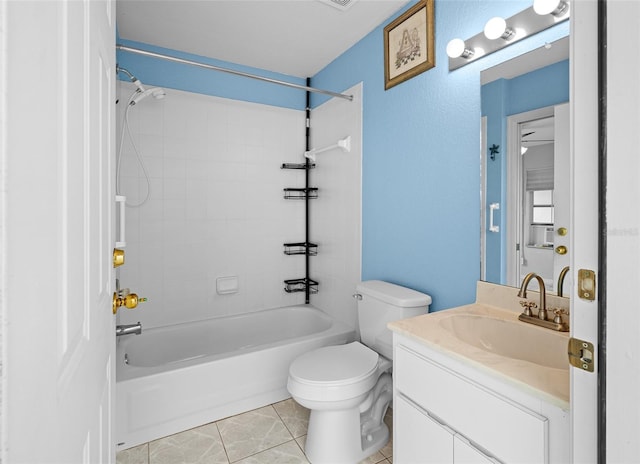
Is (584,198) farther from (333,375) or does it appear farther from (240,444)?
(240,444)

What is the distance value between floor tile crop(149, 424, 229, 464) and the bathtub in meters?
0.05

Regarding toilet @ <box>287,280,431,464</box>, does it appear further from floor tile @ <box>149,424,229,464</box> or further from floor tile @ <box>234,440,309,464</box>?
floor tile @ <box>149,424,229,464</box>

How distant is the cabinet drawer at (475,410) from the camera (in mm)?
881

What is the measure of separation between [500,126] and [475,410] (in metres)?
1.18

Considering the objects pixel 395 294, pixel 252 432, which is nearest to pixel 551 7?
pixel 395 294

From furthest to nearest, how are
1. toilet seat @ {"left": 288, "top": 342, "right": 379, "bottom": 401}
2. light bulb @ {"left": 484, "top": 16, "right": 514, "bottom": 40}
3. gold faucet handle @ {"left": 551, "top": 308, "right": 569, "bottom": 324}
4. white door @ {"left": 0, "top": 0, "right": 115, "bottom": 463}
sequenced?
1. toilet seat @ {"left": 288, "top": 342, "right": 379, "bottom": 401}
2. light bulb @ {"left": 484, "top": 16, "right": 514, "bottom": 40}
3. gold faucet handle @ {"left": 551, "top": 308, "right": 569, "bottom": 324}
4. white door @ {"left": 0, "top": 0, "right": 115, "bottom": 463}

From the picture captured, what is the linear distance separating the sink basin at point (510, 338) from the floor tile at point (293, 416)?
3.62 ft

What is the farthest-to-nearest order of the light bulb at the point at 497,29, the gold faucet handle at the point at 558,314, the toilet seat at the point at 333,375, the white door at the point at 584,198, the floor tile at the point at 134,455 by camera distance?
1. the floor tile at the point at 134,455
2. the toilet seat at the point at 333,375
3. the light bulb at the point at 497,29
4. the gold faucet handle at the point at 558,314
5. the white door at the point at 584,198

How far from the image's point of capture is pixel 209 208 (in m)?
2.69

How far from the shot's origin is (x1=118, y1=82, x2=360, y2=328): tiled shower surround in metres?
2.44

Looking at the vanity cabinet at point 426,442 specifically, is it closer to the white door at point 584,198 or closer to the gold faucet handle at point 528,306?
the white door at point 584,198

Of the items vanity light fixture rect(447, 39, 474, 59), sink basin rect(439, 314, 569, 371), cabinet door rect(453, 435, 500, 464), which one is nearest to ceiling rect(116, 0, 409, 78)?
vanity light fixture rect(447, 39, 474, 59)

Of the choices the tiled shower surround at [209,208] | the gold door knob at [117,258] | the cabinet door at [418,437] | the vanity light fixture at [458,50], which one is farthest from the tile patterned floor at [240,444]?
the vanity light fixture at [458,50]

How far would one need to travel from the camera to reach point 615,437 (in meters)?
0.55
